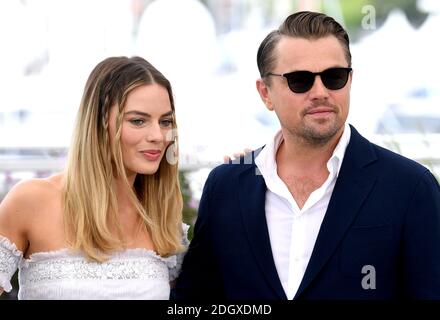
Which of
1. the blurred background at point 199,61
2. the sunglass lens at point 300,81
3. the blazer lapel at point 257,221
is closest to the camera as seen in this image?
the blazer lapel at point 257,221

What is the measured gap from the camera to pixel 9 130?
22.2 ft

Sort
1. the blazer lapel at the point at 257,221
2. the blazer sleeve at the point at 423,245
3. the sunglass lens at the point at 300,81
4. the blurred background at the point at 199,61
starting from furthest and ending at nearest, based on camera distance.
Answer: the blurred background at the point at 199,61
the sunglass lens at the point at 300,81
the blazer lapel at the point at 257,221
the blazer sleeve at the point at 423,245

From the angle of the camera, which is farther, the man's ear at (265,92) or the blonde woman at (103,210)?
the man's ear at (265,92)

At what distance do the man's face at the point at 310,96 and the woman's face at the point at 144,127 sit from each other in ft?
1.42

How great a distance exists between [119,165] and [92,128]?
0.55ft

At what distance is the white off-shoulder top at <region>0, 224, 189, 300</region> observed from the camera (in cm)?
301

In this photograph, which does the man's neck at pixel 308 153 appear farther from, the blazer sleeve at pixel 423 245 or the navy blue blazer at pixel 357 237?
the blazer sleeve at pixel 423 245

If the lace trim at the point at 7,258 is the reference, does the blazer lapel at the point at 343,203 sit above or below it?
above

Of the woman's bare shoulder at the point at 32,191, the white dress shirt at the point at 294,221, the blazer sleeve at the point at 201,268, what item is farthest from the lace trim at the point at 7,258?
the white dress shirt at the point at 294,221

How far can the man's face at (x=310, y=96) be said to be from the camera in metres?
3.02

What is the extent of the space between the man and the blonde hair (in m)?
0.25

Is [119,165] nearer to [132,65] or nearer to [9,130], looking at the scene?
[132,65]

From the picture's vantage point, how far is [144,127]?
10.3 feet

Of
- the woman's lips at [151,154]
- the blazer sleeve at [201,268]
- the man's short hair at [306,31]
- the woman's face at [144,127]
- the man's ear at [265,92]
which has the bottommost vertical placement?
the blazer sleeve at [201,268]
